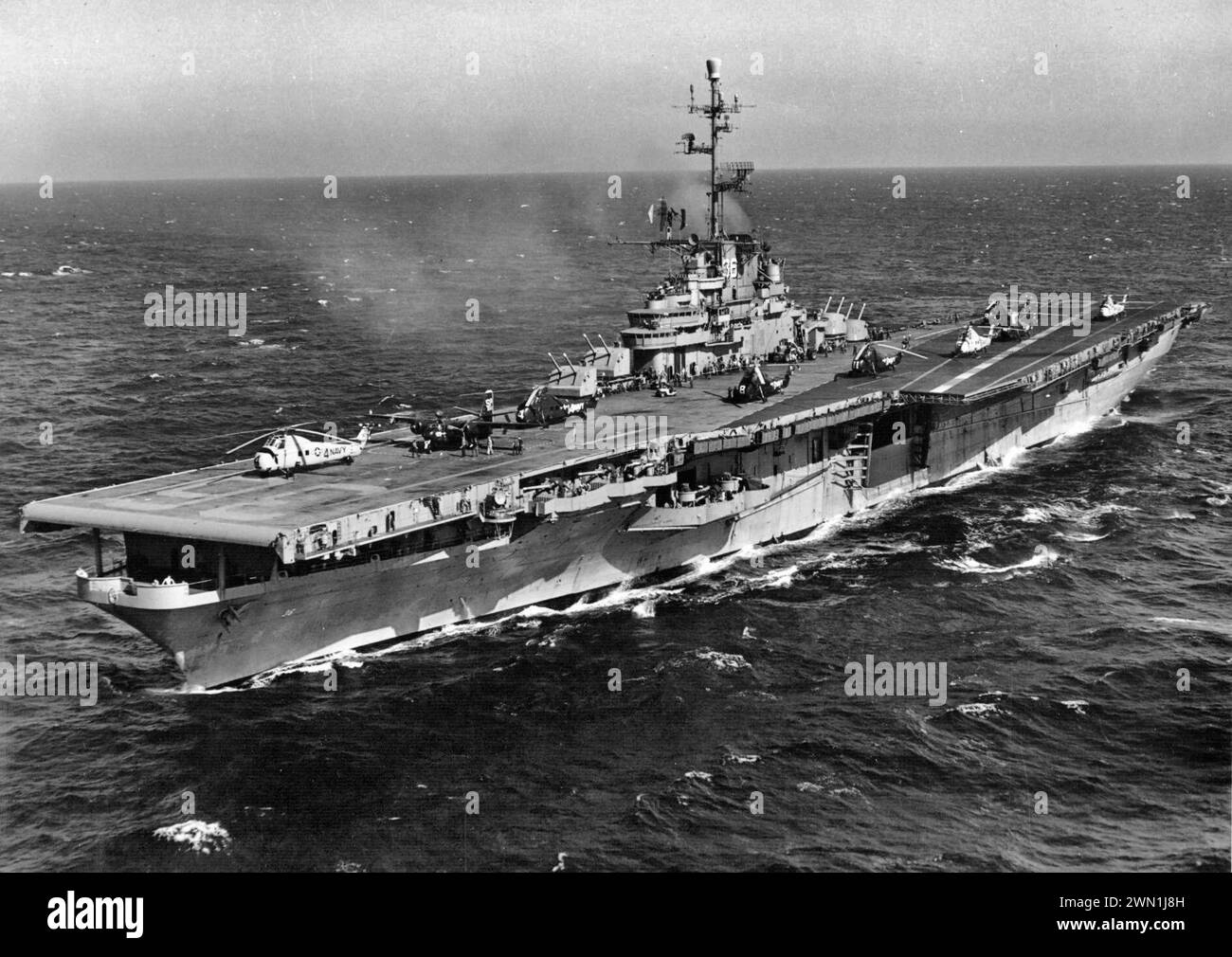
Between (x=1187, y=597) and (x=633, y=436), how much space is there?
13.7 metres

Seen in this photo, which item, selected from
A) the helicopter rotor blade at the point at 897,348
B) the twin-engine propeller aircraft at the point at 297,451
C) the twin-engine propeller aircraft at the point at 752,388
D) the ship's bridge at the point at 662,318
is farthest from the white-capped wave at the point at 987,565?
the twin-engine propeller aircraft at the point at 297,451

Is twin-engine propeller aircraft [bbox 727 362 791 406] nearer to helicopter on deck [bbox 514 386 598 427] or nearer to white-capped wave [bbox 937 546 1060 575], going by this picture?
helicopter on deck [bbox 514 386 598 427]

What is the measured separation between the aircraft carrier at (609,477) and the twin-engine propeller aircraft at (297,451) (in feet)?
0.82

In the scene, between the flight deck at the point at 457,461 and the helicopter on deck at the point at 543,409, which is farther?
the helicopter on deck at the point at 543,409

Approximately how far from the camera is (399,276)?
8769 cm

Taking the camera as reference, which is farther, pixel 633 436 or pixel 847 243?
pixel 847 243

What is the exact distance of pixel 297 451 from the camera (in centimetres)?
2959

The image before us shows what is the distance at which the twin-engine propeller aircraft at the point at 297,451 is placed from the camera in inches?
1145

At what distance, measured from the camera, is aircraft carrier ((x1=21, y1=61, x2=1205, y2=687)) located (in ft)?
83.1

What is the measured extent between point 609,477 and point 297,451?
723 centimetres

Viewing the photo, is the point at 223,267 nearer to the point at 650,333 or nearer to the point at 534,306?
the point at 534,306

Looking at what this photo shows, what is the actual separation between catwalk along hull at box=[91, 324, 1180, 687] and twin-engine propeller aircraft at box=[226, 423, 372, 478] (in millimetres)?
4326

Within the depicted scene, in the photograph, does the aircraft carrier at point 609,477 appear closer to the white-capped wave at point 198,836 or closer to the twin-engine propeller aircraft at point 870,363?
the twin-engine propeller aircraft at point 870,363
